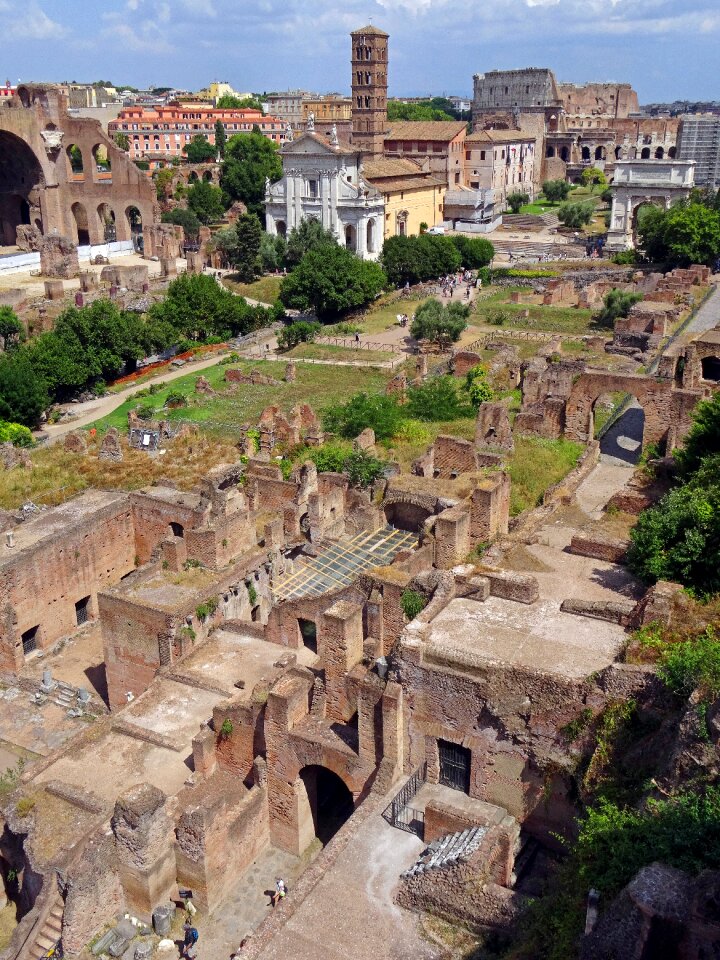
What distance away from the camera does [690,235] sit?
58.3 meters

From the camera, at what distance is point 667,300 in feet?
165

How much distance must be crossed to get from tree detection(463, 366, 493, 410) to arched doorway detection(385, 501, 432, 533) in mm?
10802

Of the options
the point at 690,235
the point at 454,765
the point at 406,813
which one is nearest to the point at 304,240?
the point at 690,235

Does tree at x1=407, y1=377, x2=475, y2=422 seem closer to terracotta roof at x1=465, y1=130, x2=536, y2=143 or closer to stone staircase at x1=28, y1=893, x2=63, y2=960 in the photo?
stone staircase at x1=28, y1=893, x2=63, y2=960

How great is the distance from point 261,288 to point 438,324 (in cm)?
1972

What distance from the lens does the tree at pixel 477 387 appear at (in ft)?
126

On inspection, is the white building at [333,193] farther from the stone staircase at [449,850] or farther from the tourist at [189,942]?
the stone staircase at [449,850]

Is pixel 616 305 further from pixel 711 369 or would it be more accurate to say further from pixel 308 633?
pixel 308 633

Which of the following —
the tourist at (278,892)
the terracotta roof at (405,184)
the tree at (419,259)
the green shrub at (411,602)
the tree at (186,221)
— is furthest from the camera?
the tree at (186,221)

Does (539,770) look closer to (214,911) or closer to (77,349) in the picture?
(214,911)

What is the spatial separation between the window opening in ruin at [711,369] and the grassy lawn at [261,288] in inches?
1372

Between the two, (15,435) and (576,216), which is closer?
(15,435)

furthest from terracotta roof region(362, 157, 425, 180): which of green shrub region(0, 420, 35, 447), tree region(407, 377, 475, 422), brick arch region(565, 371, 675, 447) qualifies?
brick arch region(565, 371, 675, 447)

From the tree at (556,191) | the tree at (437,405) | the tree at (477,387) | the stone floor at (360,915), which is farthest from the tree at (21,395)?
the tree at (556,191)
